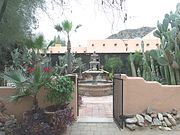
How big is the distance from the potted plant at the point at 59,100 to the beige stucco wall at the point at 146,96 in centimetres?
173

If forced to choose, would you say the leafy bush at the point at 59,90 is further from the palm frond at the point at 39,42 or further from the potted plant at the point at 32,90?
the palm frond at the point at 39,42

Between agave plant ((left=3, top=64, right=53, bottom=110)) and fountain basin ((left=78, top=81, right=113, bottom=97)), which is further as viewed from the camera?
fountain basin ((left=78, top=81, right=113, bottom=97))

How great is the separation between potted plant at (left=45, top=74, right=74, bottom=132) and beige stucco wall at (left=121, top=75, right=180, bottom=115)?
1.73 metres

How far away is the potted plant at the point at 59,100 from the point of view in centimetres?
751

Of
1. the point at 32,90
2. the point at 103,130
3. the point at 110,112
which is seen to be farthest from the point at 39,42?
the point at 103,130

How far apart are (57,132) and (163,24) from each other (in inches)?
249

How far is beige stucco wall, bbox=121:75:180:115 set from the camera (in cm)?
879

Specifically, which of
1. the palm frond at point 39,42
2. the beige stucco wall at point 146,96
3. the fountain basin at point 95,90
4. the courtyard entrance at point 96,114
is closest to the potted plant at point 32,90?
the courtyard entrance at point 96,114

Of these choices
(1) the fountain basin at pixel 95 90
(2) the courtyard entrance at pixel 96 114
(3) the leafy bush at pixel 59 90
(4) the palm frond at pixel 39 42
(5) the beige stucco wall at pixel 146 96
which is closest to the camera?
(3) the leafy bush at pixel 59 90

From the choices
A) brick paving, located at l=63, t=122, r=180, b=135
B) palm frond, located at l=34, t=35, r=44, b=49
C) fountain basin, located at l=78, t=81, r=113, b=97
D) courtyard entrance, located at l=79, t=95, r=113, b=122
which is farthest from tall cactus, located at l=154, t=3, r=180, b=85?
palm frond, located at l=34, t=35, r=44, b=49

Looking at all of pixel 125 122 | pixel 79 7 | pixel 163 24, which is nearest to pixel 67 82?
pixel 125 122

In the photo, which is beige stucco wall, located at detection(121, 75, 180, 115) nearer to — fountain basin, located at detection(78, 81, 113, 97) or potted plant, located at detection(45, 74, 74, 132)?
potted plant, located at detection(45, 74, 74, 132)

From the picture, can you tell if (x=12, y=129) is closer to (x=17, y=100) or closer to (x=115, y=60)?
(x=17, y=100)

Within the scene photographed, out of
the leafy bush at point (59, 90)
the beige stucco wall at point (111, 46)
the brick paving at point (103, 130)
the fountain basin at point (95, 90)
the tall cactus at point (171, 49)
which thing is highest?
the beige stucco wall at point (111, 46)
